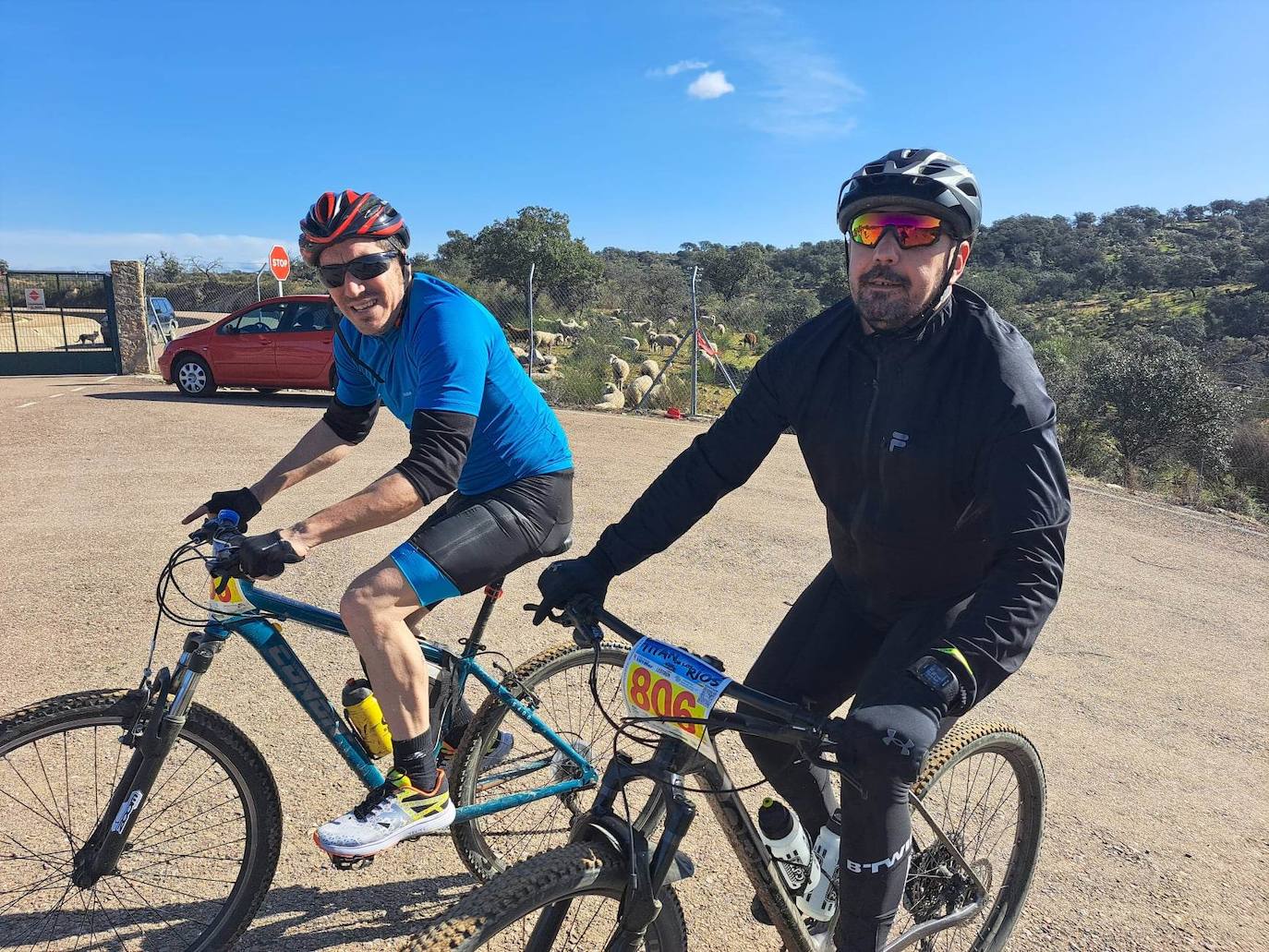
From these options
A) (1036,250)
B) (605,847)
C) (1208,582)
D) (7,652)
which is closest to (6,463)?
(7,652)

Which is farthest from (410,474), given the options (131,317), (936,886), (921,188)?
(131,317)

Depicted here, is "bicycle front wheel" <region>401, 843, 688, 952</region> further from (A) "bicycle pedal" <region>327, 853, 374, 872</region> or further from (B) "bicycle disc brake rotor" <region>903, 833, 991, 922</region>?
(B) "bicycle disc brake rotor" <region>903, 833, 991, 922</region>

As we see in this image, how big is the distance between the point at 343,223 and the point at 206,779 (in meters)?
1.84

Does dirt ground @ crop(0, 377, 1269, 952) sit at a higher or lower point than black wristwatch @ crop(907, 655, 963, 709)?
lower

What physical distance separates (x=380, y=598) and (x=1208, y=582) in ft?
25.3

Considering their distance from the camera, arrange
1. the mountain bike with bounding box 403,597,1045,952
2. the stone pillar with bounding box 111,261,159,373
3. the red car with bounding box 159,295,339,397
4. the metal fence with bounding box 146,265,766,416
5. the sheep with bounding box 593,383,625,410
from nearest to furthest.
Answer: the mountain bike with bounding box 403,597,1045,952 → the red car with bounding box 159,295,339,397 → the sheep with bounding box 593,383,625,410 → the metal fence with bounding box 146,265,766,416 → the stone pillar with bounding box 111,261,159,373

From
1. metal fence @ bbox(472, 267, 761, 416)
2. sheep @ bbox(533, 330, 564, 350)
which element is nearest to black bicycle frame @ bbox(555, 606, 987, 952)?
metal fence @ bbox(472, 267, 761, 416)

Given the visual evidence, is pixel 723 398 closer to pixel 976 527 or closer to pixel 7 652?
pixel 7 652

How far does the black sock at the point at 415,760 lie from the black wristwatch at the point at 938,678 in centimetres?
149

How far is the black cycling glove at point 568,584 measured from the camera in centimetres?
211

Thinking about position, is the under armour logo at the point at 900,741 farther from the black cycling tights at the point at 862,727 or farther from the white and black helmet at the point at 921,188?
the white and black helmet at the point at 921,188

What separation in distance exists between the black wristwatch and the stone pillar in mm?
18953

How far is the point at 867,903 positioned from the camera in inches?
74.1

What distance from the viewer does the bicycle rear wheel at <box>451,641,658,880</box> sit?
113 inches
